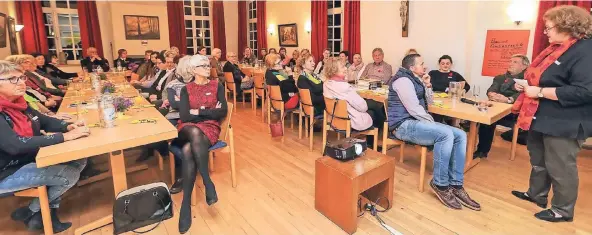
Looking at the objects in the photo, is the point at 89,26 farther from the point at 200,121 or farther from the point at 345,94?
the point at 345,94

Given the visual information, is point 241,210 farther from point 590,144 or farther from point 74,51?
point 74,51

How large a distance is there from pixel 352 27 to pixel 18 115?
5683mm

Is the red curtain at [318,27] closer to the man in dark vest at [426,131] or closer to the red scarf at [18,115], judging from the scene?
the man in dark vest at [426,131]

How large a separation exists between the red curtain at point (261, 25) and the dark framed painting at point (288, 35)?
78 centimetres

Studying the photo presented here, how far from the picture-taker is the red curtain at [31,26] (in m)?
7.57

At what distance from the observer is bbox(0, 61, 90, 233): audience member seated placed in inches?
72.8

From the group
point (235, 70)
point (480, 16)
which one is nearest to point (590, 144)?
point (480, 16)

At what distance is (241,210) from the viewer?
2.53 metres

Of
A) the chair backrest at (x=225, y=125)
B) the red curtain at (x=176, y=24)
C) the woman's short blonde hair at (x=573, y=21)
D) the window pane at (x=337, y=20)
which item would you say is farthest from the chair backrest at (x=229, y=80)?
the woman's short blonde hair at (x=573, y=21)

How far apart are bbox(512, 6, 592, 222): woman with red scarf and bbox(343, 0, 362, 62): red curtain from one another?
443 cm

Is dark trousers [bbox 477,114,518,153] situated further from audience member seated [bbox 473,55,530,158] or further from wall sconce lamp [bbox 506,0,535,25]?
wall sconce lamp [bbox 506,0,535,25]

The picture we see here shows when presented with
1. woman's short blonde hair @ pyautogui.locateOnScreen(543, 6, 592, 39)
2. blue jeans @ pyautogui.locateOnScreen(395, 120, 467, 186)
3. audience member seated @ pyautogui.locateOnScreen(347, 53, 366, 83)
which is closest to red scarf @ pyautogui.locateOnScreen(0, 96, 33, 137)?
blue jeans @ pyautogui.locateOnScreen(395, 120, 467, 186)

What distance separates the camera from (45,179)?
1969 millimetres

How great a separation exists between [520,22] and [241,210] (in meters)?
4.20
